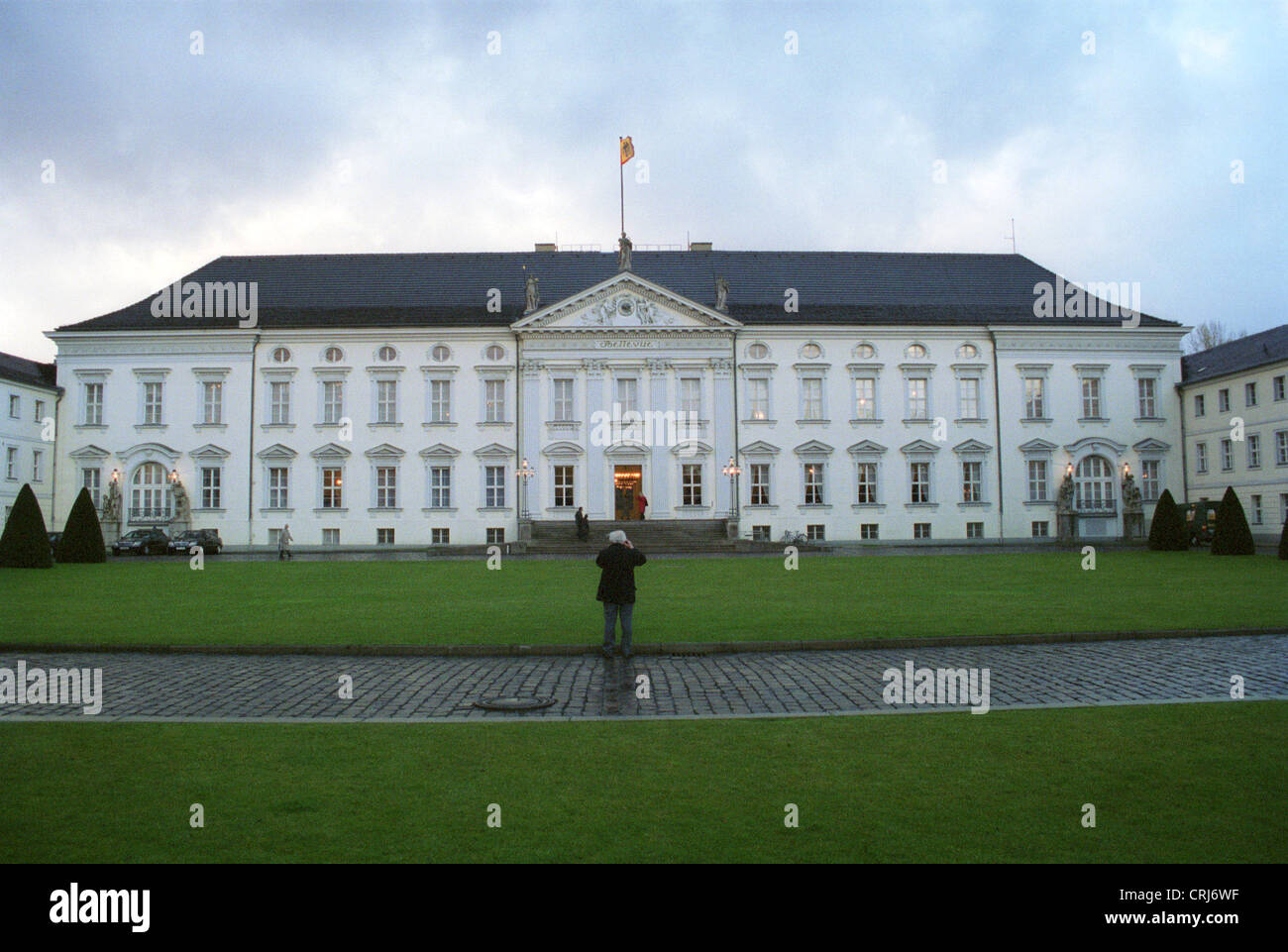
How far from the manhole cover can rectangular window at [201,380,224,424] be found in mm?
47160

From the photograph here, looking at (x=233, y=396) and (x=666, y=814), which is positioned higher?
(x=233, y=396)

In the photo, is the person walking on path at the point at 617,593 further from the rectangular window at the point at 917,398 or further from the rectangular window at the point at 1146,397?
the rectangular window at the point at 1146,397

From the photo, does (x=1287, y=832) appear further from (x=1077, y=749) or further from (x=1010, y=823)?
(x=1077, y=749)

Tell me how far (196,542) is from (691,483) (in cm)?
2477

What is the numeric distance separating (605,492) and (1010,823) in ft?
150

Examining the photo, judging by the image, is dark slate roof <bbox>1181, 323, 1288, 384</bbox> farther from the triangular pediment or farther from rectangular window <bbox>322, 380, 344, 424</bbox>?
rectangular window <bbox>322, 380, 344, 424</bbox>

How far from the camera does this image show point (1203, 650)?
13266 mm

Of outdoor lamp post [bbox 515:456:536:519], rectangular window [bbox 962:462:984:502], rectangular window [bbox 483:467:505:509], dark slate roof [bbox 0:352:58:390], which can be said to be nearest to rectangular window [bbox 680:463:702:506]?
outdoor lamp post [bbox 515:456:536:519]

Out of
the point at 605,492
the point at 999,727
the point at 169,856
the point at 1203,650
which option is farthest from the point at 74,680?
the point at 605,492

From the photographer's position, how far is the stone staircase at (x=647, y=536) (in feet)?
145

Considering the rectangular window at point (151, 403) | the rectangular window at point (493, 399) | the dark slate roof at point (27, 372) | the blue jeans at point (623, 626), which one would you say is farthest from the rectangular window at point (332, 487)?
the blue jeans at point (623, 626)

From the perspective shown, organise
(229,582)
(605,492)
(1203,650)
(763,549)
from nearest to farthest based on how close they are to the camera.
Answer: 1. (1203,650)
2. (229,582)
3. (763,549)
4. (605,492)

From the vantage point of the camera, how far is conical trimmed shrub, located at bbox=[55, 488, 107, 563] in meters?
36.5

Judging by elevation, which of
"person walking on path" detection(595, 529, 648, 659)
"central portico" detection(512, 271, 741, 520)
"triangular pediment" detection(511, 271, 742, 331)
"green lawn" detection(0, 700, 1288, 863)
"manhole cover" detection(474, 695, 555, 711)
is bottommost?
"manhole cover" detection(474, 695, 555, 711)
